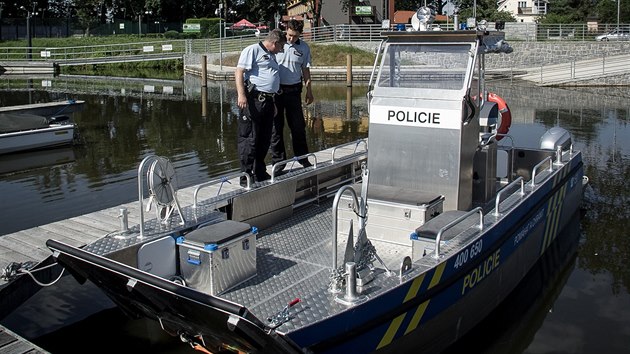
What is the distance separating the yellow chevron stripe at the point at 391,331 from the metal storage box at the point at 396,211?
4.39 ft

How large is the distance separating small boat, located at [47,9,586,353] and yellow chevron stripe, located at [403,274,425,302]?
0.01 m

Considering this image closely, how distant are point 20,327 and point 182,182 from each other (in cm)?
492

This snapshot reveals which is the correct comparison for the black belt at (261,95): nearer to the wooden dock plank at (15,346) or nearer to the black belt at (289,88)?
the black belt at (289,88)

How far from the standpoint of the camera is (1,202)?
973 centimetres

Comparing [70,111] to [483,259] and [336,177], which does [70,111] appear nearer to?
[336,177]

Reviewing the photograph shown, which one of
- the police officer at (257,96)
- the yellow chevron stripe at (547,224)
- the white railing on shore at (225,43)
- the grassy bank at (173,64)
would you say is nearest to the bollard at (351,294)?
the police officer at (257,96)

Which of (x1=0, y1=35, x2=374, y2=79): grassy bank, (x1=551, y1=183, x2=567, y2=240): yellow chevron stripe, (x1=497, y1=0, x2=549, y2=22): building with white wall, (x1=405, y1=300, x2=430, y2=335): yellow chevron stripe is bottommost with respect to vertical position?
(x1=405, y1=300, x2=430, y2=335): yellow chevron stripe

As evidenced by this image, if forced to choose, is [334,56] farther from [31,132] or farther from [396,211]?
[396,211]

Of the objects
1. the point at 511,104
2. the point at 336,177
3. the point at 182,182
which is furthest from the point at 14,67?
the point at 336,177

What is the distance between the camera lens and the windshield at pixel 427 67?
21.1 ft

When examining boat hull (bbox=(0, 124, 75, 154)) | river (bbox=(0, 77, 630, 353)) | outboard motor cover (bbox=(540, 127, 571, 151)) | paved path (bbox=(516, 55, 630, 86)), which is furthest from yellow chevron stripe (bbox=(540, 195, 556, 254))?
paved path (bbox=(516, 55, 630, 86))

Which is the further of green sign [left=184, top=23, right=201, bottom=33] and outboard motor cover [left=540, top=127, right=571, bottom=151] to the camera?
green sign [left=184, top=23, right=201, bottom=33]

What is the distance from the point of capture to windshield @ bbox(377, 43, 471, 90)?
Answer: 21.1 ft

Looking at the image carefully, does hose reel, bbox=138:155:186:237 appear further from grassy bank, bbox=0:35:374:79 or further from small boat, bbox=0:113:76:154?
grassy bank, bbox=0:35:374:79
